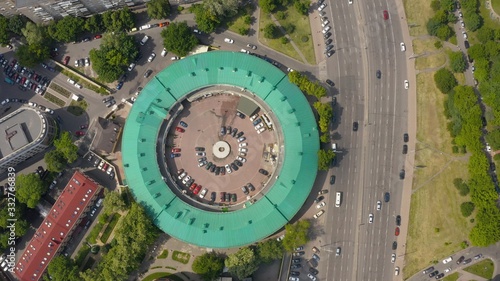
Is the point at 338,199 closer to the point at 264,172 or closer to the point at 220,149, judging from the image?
the point at 264,172

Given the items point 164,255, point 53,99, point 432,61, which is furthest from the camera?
point 53,99

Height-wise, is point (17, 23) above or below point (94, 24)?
below

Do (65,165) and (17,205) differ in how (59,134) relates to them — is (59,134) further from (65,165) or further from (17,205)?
(17,205)

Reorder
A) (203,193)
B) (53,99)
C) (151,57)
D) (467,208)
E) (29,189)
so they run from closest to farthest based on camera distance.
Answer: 1. (467,208)
2. (29,189)
3. (203,193)
4. (151,57)
5. (53,99)

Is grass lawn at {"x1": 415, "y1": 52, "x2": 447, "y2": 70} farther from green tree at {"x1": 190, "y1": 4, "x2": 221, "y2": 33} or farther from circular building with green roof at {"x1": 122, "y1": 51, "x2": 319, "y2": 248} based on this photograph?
green tree at {"x1": 190, "y1": 4, "x2": 221, "y2": 33}

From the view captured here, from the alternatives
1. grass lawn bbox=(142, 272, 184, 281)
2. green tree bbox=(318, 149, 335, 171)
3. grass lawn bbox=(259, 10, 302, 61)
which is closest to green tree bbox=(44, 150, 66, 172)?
grass lawn bbox=(142, 272, 184, 281)

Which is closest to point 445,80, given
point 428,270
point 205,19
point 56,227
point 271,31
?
point 271,31

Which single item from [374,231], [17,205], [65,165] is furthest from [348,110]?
[17,205]
